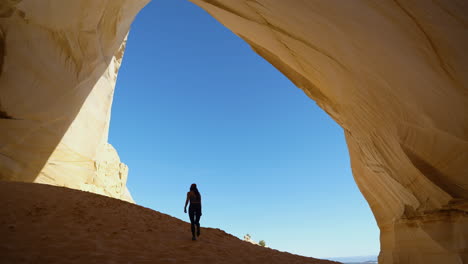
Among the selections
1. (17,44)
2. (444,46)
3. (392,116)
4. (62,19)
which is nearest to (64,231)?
(392,116)

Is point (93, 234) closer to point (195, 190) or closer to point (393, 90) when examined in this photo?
point (195, 190)

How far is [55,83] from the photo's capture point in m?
15.1

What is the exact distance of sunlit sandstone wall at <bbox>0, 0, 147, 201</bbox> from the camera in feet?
43.9

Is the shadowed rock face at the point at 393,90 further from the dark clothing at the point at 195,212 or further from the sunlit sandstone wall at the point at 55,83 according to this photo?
the dark clothing at the point at 195,212

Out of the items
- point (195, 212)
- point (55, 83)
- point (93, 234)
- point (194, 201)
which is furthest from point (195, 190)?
point (55, 83)

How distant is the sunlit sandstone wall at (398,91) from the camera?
384 centimetres

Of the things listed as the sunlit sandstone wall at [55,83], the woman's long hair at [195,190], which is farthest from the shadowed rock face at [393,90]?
the woman's long hair at [195,190]

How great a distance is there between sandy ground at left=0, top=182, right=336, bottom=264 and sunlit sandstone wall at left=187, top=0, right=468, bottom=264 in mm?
3202

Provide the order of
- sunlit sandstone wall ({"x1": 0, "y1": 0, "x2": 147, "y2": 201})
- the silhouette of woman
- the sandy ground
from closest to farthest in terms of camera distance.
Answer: the sandy ground < the silhouette of woman < sunlit sandstone wall ({"x1": 0, "y1": 0, "x2": 147, "y2": 201})

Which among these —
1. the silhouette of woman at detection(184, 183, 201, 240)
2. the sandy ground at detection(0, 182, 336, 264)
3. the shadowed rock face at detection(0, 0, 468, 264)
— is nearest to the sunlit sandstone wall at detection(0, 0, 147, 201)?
the shadowed rock face at detection(0, 0, 468, 264)

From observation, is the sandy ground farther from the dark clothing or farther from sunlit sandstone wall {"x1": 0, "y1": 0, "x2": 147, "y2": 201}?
sunlit sandstone wall {"x1": 0, "y1": 0, "x2": 147, "y2": 201}

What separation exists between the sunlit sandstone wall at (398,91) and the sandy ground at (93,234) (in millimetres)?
3202

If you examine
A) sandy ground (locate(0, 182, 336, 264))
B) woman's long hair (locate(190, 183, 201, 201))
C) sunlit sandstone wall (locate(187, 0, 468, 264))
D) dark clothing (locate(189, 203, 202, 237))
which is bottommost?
sandy ground (locate(0, 182, 336, 264))

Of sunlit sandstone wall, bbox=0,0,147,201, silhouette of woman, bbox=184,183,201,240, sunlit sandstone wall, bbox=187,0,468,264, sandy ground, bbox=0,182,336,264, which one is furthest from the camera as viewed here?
sunlit sandstone wall, bbox=0,0,147,201
